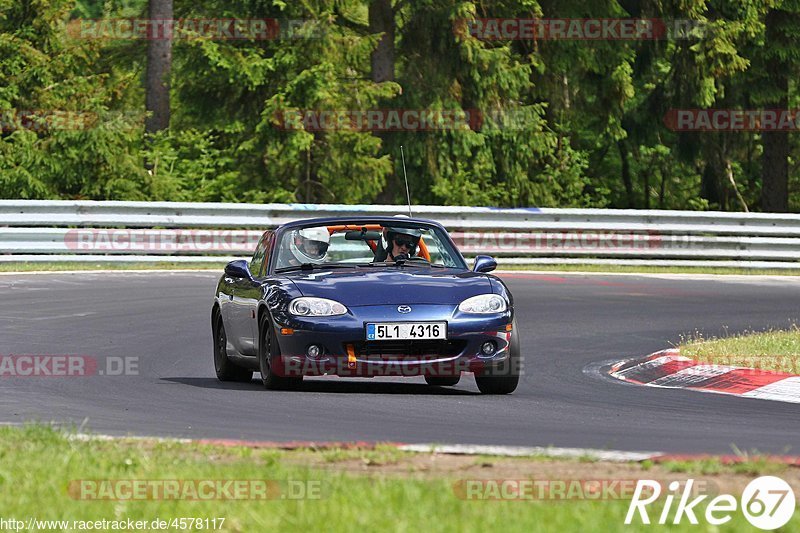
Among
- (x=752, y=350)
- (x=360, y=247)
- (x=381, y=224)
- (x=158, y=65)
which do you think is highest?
(x=158, y=65)

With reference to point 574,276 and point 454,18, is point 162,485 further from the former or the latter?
point 454,18

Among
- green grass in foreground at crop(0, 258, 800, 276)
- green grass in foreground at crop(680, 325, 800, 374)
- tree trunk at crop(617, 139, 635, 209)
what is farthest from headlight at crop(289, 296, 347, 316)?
tree trunk at crop(617, 139, 635, 209)

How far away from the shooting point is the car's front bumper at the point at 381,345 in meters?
11.4

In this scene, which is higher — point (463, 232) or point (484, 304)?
point (484, 304)

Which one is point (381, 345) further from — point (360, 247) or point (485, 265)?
point (360, 247)

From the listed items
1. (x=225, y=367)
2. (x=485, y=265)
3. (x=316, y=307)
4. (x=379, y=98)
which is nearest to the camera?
(x=316, y=307)

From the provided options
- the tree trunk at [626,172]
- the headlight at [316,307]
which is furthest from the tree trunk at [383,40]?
the headlight at [316,307]

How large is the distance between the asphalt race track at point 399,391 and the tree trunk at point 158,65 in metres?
11.6

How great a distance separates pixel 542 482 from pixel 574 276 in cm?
1904

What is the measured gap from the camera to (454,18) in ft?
101

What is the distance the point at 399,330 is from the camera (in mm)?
11375

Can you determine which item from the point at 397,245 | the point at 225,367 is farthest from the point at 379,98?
the point at 397,245

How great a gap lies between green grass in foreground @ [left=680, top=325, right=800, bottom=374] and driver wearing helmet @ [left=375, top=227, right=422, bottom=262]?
9.02 feet

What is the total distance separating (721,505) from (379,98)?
2587cm
